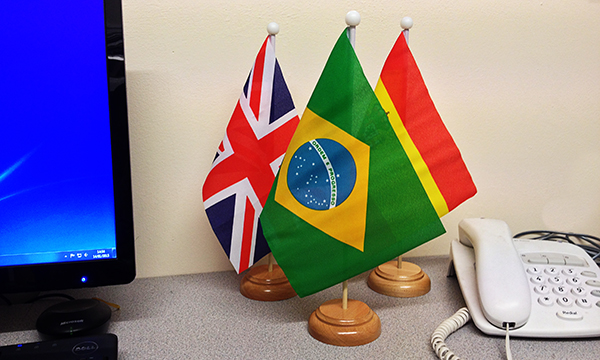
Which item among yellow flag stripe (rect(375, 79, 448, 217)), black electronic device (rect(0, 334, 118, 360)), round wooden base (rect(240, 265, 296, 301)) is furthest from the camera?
round wooden base (rect(240, 265, 296, 301))

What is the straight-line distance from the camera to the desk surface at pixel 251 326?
22.0 inches

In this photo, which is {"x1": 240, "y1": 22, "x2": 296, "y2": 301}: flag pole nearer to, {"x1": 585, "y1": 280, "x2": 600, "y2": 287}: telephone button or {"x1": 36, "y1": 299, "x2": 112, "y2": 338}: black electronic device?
{"x1": 36, "y1": 299, "x2": 112, "y2": 338}: black electronic device

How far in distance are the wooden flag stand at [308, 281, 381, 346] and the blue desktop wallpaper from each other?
1.06 ft

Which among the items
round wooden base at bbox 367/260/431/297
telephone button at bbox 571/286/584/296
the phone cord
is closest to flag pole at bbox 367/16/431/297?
round wooden base at bbox 367/260/431/297

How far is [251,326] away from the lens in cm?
63

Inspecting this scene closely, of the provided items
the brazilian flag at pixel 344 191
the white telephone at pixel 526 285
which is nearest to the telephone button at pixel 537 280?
the white telephone at pixel 526 285

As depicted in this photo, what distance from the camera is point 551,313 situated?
597 millimetres

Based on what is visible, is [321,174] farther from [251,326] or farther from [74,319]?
[74,319]

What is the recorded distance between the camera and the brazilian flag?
1.79ft

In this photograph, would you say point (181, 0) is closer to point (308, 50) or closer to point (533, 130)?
point (308, 50)

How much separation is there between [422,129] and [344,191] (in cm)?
20

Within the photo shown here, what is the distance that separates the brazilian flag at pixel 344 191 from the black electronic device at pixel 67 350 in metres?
0.25

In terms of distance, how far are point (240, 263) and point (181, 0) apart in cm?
50

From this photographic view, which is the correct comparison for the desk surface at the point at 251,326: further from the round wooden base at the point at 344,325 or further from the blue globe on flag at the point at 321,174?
the blue globe on flag at the point at 321,174
